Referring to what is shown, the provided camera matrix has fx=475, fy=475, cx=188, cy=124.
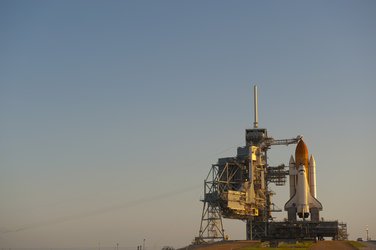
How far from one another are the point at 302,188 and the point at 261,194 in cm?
1666

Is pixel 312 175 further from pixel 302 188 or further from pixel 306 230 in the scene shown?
pixel 306 230

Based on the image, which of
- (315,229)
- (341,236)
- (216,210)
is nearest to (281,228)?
(315,229)

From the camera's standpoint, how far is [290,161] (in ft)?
406

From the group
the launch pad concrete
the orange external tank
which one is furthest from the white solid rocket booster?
the launch pad concrete

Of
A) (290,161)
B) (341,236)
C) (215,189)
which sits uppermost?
(290,161)

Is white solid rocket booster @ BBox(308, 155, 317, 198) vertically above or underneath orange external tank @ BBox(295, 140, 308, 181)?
underneath

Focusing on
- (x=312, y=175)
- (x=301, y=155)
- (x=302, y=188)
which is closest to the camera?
(x=302, y=188)

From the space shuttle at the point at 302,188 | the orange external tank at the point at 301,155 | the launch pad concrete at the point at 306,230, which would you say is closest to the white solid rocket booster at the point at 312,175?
the space shuttle at the point at 302,188

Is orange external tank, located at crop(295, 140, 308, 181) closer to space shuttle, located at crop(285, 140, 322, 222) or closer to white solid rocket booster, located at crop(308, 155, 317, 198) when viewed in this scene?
space shuttle, located at crop(285, 140, 322, 222)

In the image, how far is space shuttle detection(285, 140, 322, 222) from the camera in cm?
11531

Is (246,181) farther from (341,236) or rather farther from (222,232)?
(341,236)

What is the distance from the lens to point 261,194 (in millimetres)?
129625

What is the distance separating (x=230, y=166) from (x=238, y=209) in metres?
14.1

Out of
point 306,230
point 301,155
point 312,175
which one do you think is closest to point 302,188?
point 312,175
